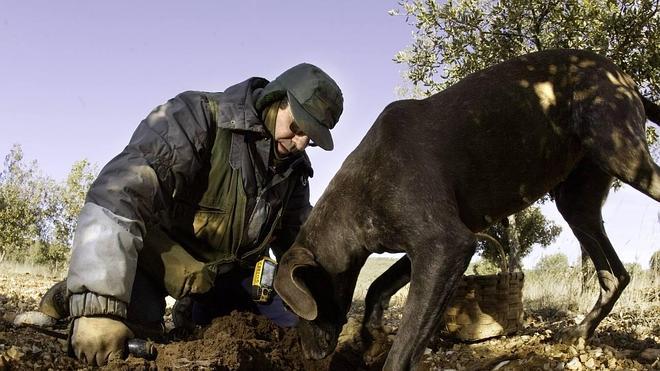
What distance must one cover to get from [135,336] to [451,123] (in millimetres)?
2488

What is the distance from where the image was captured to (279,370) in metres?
4.31

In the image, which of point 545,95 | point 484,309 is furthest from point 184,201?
point 545,95

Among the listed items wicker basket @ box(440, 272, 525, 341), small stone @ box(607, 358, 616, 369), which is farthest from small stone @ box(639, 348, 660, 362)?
wicker basket @ box(440, 272, 525, 341)

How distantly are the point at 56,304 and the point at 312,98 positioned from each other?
2.39 meters

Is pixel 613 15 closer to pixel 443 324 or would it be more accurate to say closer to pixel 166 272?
pixel 443 324

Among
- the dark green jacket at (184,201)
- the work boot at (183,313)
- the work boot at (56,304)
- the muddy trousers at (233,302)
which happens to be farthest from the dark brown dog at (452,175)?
the work boot at (56,304)

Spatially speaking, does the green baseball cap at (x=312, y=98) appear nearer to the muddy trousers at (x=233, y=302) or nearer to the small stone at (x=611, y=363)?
the muddy trousers at (x=233, y=302)

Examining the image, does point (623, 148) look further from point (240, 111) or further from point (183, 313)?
point (183, 313)

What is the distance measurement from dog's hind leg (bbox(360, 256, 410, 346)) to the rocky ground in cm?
14

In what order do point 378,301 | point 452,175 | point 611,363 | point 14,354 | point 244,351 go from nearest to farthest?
point 14,354 < point 244,351 < point 452,175 < point 611,363 < point 378,301

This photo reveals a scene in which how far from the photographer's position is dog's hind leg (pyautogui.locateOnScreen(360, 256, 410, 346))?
16.1 feet

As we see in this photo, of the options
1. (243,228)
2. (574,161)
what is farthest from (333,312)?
(574,161)

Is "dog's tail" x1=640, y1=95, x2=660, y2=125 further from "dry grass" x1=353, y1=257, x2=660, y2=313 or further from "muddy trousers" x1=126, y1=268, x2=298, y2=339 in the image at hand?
"muddy trousers" x1=126, y1=268, x2=298, y2=339

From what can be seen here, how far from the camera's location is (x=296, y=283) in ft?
12.9
